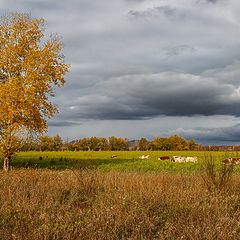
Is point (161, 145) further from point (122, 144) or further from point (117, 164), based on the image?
point (117, 164)

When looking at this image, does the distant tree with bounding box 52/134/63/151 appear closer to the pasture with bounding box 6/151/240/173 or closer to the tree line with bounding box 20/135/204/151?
the tree line with bounding box 20/135/204/151

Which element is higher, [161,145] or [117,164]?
[161,145]

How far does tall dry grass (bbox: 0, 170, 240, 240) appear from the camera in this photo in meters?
6.41

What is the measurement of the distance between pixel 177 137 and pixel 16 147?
9105cm

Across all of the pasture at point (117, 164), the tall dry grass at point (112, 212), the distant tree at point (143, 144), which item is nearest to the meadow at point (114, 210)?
the tall dry grass at point (112, 212)

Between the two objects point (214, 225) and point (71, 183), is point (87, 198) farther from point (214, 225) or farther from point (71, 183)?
point (214, 225)

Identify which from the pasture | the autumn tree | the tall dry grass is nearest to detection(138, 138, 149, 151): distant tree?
the pasture

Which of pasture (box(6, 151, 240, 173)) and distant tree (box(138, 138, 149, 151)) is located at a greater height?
distant tree (box(138, 138, 149, 151))

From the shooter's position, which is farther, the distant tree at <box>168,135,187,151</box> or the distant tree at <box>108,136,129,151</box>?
the distant tree at <box>108,136,129,151</box>

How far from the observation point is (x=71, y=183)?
11.7 m

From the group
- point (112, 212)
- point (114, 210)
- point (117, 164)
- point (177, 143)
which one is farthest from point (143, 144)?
point (112, 212)

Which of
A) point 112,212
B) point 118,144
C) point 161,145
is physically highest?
point 118,144

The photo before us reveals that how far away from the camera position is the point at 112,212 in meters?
7.68

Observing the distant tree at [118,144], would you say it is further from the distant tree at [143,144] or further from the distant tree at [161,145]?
the distant tree at [161,145]
